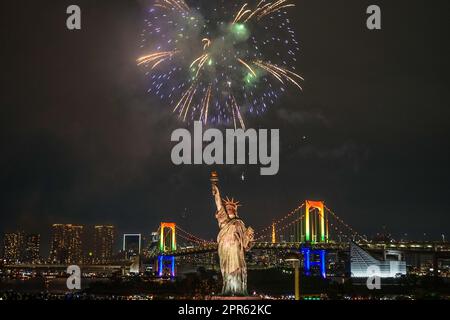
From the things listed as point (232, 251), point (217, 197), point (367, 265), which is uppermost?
point (217, 197)

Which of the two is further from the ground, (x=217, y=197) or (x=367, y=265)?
(x=217, y=197)

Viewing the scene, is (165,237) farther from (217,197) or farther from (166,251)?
(217,197)

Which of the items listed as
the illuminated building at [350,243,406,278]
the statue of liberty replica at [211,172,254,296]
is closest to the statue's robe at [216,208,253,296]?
the statue of liberty replica at [211,172,254,296]

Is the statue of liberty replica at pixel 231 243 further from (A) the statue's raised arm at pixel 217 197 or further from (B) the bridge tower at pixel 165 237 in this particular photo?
(B) the bridge tower at pixel 165 237

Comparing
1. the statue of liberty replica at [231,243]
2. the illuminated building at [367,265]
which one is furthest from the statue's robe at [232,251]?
the illuminated building at [367,265]

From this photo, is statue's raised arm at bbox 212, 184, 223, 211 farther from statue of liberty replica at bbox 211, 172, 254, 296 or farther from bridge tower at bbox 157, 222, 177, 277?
bridge tower at bbox 157, 222, 177, 277

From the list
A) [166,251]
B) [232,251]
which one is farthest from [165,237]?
[232,251]

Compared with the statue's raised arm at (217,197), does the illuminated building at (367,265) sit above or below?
below
